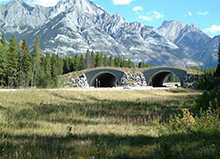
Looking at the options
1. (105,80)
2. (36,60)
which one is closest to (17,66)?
(36,60)

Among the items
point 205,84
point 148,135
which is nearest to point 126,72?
point 205,84

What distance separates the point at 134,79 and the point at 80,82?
1709 centimetres

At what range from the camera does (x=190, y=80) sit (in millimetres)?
52219

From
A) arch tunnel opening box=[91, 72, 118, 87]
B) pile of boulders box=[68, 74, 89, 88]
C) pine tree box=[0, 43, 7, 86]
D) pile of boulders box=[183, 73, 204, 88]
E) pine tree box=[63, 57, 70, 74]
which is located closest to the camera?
pile of boulders box=[183, 73, 204, 88]

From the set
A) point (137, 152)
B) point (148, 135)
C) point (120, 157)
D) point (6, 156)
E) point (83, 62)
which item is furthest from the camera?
point (83, 62)

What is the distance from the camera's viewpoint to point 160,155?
4.29m

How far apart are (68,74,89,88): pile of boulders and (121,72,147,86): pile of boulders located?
12.4 m

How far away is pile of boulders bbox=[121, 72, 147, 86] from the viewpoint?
5981 cm

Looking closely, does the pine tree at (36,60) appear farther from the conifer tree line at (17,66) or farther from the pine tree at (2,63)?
the pine tree at (2,63)

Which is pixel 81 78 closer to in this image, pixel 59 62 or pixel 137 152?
pixel 59 62

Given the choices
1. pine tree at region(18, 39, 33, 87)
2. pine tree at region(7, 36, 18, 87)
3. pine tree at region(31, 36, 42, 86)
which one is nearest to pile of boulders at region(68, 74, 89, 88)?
pine tree at region(18, 39, 33, 87)

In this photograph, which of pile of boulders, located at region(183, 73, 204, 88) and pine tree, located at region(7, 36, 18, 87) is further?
pine tree, located at region(7, 36, 18, 87)

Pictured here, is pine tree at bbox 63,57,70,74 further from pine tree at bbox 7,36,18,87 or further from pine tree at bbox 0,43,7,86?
pine tree at bbox 0,43,7,86

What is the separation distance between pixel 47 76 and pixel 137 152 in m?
62.2
